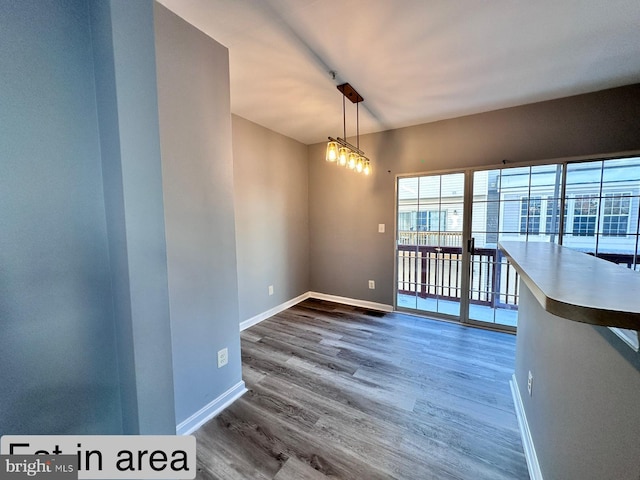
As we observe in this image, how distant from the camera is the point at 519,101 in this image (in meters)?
2.58

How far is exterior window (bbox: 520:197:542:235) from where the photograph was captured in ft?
8.97

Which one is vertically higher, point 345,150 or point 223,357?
point 345,150

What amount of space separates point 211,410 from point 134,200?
5.20ft

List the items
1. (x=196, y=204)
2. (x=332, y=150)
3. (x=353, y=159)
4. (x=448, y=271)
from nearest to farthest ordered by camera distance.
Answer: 1. (x=196, y=204)
2. (x=332, y=150)
3. (x=353, y=159)
4. (x=448, y=271)

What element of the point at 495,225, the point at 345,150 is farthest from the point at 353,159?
the point at 495,225

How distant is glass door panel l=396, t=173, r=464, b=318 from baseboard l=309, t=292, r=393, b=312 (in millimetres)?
219

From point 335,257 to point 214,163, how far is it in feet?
8.79

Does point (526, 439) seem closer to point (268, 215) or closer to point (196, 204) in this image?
point (196, 204)

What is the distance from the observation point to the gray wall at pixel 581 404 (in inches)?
26.2

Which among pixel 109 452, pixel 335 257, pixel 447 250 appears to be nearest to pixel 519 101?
pixel 447 250

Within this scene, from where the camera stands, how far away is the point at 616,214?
94.8 inches

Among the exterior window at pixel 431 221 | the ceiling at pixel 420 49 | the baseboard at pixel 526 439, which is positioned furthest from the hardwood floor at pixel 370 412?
the ceiling at pixel 420 49

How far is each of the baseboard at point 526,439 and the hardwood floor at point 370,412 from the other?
0.15 ft

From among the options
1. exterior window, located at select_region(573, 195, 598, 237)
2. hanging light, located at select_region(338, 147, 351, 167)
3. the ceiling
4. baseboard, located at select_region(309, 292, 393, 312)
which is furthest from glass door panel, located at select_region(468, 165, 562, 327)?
hanging light, located at select_region(338, 147, 351, 167)
